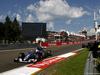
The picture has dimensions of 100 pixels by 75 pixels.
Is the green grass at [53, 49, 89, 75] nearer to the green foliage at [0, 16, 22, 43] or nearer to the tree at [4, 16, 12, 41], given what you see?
the tree at [4, 16, 12, 41]

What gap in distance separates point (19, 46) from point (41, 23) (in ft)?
74.6

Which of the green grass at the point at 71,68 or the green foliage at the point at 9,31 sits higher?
the green foliage at the point at 9,31

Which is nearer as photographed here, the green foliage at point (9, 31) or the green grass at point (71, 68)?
the green grass at point (71, 68)

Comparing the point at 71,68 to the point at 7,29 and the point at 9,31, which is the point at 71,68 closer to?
the point at 7,29

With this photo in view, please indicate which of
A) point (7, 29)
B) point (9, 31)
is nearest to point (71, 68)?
point (7, 29)

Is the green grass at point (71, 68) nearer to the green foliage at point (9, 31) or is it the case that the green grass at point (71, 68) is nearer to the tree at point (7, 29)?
the tree at point (7, 29)

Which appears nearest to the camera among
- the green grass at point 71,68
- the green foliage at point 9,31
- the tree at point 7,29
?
the green grass at point 71,68

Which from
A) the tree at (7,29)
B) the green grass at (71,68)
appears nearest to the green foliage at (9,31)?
the tree at (7,29)

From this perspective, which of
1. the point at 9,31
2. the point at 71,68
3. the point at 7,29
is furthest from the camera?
the point at 9,31

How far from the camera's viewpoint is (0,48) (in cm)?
1928

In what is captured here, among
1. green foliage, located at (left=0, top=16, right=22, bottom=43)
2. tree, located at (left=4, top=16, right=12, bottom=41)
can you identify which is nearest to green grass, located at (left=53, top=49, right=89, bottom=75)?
tree, located at (left=4, top=16, right=12, bottom=41)

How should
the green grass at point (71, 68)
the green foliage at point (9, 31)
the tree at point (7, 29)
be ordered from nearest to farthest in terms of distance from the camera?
the green grass at point (71, 68) → the tree at point (7, 29) → the green foliage at point (9, 31)

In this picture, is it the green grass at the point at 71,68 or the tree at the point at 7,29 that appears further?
the tree at the point at 7,29

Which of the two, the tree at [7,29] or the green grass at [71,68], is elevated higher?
the tree at [7,29]
